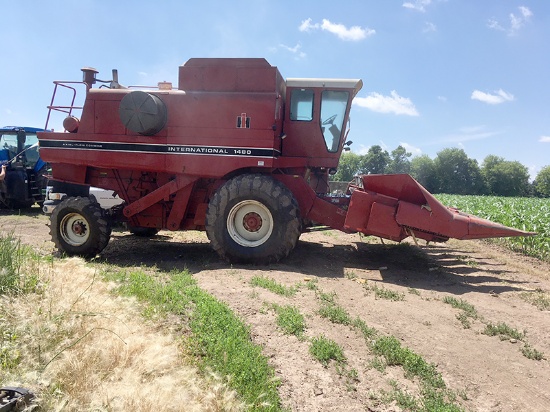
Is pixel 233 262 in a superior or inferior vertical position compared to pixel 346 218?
inferior

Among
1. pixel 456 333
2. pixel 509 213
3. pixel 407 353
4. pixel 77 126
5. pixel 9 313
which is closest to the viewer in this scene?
pixel 9 313

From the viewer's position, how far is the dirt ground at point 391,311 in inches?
118

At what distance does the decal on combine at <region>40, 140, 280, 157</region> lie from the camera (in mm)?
6684

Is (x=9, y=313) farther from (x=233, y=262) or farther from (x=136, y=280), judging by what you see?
(x=233, y=262)

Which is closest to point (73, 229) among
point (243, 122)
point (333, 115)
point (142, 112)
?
point (142, 112)

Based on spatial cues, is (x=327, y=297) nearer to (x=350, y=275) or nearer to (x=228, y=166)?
(x=350, y=275)

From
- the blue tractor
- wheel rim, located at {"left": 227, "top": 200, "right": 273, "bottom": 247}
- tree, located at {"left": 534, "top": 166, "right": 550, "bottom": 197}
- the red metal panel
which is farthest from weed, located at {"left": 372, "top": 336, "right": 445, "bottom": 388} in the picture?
tree, located at {"left": 534, "top": 166, "right": 550, "bottom": 197}

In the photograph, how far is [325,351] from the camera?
3326 millimetres

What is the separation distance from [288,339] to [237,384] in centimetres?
89

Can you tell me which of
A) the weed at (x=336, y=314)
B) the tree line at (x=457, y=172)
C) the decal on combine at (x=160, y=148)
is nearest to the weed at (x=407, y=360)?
the weed at (x=336, y=314)

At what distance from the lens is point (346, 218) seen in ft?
21.3

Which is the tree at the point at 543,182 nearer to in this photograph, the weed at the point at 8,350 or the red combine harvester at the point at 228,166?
the red combine harvester at the point at 228,166

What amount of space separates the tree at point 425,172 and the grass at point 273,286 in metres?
76.1

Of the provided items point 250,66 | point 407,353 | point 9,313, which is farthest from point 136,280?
point 250,66
